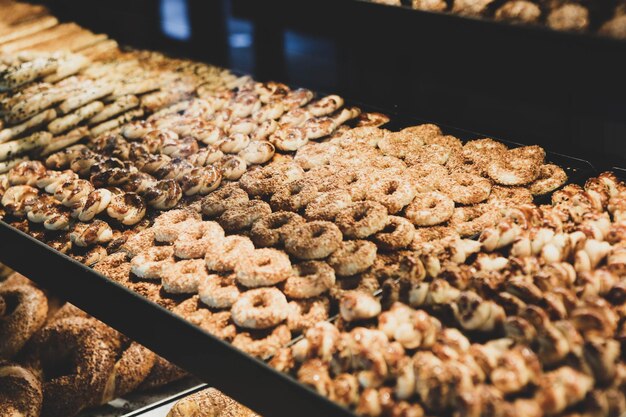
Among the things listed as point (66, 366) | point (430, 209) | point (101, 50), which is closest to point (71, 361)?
point (66, 366)

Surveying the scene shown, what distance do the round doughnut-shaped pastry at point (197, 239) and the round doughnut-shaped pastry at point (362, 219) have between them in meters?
0.50

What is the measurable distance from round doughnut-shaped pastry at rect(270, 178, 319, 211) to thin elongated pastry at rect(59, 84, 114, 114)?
69.3 inches

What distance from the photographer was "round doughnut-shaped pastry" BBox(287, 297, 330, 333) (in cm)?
197

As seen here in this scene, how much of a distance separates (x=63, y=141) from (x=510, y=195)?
255 cm

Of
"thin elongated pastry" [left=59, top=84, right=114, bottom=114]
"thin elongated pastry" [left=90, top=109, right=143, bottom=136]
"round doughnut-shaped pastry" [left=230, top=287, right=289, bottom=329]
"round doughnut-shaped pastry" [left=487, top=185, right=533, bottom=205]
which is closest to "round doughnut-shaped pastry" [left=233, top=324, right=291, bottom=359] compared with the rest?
"round doughnut-shaped pastry" [left=230, top=287, right=289, bottom=329]

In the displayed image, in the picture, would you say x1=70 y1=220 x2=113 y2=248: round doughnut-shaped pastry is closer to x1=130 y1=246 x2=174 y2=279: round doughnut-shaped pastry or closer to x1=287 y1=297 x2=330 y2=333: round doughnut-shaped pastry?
x1=130 y1=246 x2=174 y2=279: round doughnut-shaped pastry

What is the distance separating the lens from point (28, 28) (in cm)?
478

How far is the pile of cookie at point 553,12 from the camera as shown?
1900 millimetres

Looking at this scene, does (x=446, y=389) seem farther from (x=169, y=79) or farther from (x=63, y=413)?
(x=169, y=79)

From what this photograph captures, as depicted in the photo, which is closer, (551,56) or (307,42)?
(551,56)

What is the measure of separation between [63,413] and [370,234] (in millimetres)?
1794

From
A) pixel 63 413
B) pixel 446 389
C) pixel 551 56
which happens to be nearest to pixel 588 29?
pixel 551 56

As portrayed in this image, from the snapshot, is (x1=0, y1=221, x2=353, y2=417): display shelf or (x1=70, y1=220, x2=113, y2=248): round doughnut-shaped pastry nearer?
(x1=0, y1=221, x2=353, y2=417): display shelf

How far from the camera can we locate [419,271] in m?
1.95
